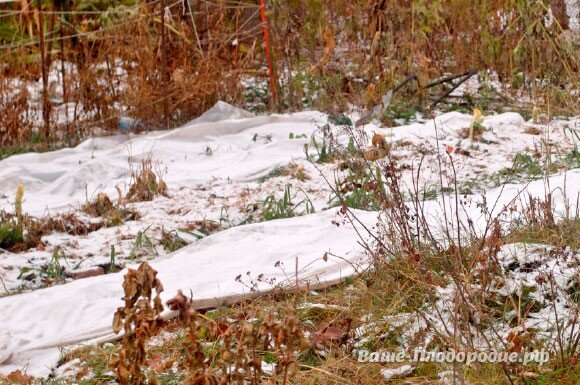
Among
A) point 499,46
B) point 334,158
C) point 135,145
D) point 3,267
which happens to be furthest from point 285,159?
point 499,46

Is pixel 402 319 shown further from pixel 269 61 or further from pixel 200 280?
pixel 269 61

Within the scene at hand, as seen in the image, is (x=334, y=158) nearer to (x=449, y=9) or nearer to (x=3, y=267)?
(x=3, y=267)

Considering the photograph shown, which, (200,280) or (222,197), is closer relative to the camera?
(200,280)

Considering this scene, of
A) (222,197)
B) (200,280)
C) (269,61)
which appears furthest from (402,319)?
(269,61)

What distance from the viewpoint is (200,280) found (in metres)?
3.99

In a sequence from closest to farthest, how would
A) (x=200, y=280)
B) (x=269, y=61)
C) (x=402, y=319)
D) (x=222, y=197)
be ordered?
(x=402, y=319), (x=200, y=280), (x=222, y=197), (x=269, y=61)

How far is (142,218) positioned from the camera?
17.8 feet

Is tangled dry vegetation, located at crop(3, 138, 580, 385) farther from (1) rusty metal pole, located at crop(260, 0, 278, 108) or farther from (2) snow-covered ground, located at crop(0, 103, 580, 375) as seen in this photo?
(1) rusty metal pole, located at crop(260, 0, 278, 108)

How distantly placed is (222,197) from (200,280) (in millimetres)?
1881

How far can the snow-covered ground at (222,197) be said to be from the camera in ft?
12.5

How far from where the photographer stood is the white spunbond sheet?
3521mm

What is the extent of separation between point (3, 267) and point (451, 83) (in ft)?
16.5

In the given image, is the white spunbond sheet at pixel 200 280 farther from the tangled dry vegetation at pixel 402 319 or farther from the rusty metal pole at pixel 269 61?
the rusty metal pole at pixel 269 61

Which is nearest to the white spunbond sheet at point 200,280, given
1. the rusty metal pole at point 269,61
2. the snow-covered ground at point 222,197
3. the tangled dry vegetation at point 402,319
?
the snow-covered ground at point 222,197
